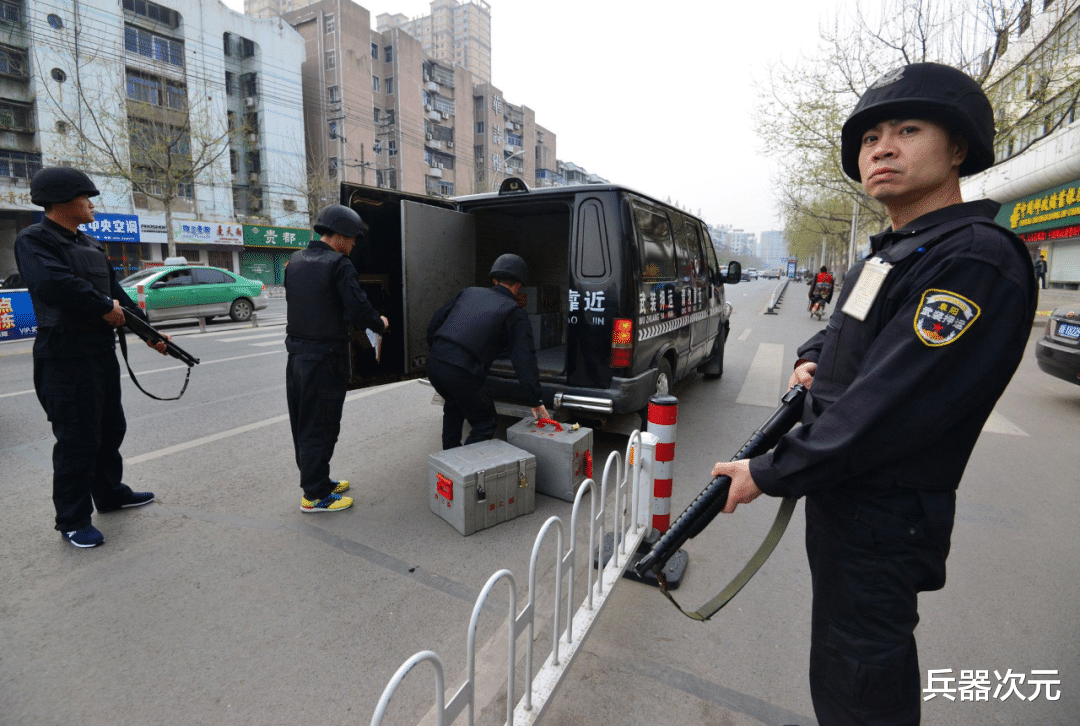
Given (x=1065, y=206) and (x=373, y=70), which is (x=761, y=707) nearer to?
(x=1065, y=206)

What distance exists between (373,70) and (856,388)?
49.5 meters

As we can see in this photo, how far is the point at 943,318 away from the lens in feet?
3.94

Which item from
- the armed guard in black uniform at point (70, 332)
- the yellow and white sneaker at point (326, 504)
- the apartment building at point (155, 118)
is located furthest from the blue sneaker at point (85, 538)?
the apartment building at point (155, 118)

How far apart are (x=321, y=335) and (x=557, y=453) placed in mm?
1745

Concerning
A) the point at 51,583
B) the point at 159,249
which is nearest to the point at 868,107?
the point at 51,583

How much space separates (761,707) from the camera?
2070 millimetres

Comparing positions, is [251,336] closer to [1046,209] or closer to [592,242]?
[592,242]

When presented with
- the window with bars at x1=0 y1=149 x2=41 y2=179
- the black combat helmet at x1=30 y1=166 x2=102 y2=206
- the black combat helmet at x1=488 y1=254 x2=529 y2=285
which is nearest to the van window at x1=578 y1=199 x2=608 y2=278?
the black combat helmet at x1=488 y1=254 x2=529 y2=285

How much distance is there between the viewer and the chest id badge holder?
1.36 m

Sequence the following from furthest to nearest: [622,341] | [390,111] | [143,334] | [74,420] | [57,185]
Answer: [390,111]
[622,341]
[143,334]
[74,420]
[57,185]

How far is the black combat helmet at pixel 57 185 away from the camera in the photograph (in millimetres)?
2963

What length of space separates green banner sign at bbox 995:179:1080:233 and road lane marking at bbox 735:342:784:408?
57.9 feet

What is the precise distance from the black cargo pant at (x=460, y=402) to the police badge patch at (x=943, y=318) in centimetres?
302

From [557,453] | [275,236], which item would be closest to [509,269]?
[557,453]
